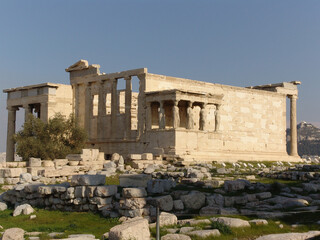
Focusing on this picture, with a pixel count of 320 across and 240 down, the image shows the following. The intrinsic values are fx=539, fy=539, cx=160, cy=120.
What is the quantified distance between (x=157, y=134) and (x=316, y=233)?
21100 millimetres

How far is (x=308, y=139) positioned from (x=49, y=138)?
157 feet

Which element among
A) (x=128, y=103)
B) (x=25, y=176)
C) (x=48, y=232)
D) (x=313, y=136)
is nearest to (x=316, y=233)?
(x=48, y=232)

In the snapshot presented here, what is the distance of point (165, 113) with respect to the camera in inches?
1273

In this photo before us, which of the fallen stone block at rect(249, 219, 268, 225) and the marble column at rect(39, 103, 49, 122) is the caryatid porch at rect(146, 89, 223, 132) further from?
the fallen stone block at rect(249, 219, 268, 225)

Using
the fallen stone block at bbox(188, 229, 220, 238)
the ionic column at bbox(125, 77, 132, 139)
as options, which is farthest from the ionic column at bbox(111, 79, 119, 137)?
the fallen stone block at bbox(188, 229, 220, 238)

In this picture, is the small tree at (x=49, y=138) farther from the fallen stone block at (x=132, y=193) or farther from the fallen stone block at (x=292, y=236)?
the fallen stone block at (x=292, y=236)

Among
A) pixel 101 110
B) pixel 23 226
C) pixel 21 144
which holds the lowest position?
pixel 23 226

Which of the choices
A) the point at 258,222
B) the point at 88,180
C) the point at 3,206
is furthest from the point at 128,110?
the point at 258,222

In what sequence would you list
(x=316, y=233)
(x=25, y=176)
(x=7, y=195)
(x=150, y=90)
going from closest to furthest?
(x=316, y=233) < (x=7, y=195) < (x=25, y=176) < (x=150, y=90)

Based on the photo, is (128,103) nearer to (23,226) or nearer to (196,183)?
(196,183)

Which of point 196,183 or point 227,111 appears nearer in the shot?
point 196,183

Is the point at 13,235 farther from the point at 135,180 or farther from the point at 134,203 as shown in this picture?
the point at 135,180

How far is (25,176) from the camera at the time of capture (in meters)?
19.1

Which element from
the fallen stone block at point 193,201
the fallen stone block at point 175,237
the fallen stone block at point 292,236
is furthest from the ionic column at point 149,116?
the fallen stone block at point 292,236
